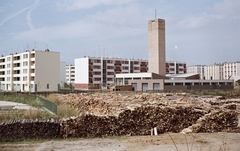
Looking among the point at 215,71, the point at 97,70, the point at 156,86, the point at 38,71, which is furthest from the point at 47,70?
the point at 215,71

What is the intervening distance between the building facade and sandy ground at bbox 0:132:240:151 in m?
41.0

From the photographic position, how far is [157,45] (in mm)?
50625

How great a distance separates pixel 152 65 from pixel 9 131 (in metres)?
44.2

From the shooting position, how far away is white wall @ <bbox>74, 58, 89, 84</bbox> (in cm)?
6862

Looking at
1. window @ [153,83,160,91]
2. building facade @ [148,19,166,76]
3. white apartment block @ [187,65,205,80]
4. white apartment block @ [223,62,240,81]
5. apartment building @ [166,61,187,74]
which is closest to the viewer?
window @ [153,83,160,91]

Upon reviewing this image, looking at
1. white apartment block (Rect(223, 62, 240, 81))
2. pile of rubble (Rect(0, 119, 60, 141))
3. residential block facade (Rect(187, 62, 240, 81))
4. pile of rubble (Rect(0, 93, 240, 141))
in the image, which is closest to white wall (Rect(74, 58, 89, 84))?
residential block facade (Rect(187, 62, 240, 81))

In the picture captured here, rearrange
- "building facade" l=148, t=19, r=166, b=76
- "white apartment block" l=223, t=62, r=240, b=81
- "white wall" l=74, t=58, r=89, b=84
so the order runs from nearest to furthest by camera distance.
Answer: "building facade" l=148, t=19, r=166, b=76 < "white wall" l=74, t=58, r=89, b=84 < "white apartment block" l=223, t=62, r=240, b=81

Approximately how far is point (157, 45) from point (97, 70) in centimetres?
2353

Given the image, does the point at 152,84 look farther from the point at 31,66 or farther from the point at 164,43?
the point at 31,66

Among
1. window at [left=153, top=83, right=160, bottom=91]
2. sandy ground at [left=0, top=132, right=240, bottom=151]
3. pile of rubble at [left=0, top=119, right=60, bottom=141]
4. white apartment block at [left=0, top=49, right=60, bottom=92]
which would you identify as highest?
white apartment block at [left=0, top=49, right=60, bottom=92]

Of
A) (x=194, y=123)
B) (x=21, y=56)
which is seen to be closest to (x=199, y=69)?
(x=21, y=56)

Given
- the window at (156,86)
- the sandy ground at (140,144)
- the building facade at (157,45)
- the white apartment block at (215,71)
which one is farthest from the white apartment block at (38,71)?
the white apartment block at (215,71)

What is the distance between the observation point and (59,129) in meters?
10.4

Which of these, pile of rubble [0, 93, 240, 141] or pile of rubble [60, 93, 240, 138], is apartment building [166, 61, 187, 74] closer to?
pile of rubble [0, 93, 240, 141]
